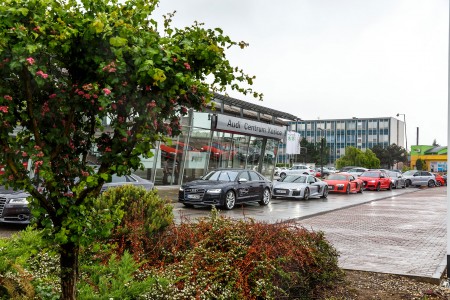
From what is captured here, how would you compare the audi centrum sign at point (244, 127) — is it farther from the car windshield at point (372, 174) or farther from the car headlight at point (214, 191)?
the car headlight at point (214, 191)

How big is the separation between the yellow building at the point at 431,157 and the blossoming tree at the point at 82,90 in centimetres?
9422

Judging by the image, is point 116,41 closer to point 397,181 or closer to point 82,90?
point 82,90

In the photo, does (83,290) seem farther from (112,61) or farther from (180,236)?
(112,61)

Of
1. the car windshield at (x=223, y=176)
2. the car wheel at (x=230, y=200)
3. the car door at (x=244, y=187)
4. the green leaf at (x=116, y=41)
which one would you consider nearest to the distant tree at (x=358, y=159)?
the car door at (x=244, y=187)

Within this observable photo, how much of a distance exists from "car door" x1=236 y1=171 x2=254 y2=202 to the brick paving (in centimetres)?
327

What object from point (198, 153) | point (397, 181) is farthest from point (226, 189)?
point (397, 181)

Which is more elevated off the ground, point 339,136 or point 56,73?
point 339,136

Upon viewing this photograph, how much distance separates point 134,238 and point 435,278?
4384 mm

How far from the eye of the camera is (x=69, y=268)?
3826 mm

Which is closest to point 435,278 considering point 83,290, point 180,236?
point 180,236

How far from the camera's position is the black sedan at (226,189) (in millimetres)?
17422

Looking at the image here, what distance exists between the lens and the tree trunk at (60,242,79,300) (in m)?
3.83

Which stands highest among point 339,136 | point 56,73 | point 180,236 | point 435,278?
point 339,136

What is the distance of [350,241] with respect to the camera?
10812 mm
